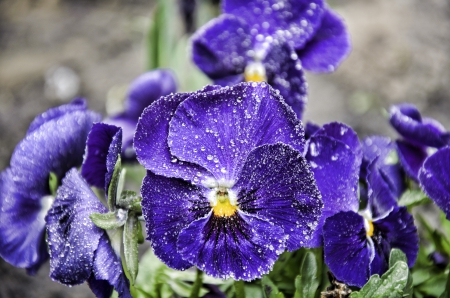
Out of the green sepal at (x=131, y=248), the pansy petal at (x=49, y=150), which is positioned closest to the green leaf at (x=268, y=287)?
the green sepal at (x=131, y=248)

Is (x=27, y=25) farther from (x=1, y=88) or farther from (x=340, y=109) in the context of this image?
(x=340, y=109)

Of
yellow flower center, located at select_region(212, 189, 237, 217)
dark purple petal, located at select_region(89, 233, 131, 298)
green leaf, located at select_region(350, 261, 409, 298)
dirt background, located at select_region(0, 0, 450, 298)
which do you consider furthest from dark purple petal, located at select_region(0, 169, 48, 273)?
dirt background, located at select_region(0, 0, 450, 298)

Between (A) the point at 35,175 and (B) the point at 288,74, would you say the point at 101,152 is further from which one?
(B) the point at 288,74

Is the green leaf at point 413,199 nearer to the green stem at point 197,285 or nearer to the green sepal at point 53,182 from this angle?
the green stem at point 197,285

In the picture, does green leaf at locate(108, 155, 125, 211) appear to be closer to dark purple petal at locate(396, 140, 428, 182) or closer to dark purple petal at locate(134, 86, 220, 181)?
dark purple petal at locate(134, 86, 220, 181)

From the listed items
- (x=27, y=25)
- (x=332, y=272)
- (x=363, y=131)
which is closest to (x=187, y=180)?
(x=332, y=272)

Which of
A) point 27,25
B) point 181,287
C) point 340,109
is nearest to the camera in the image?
point 181,287
